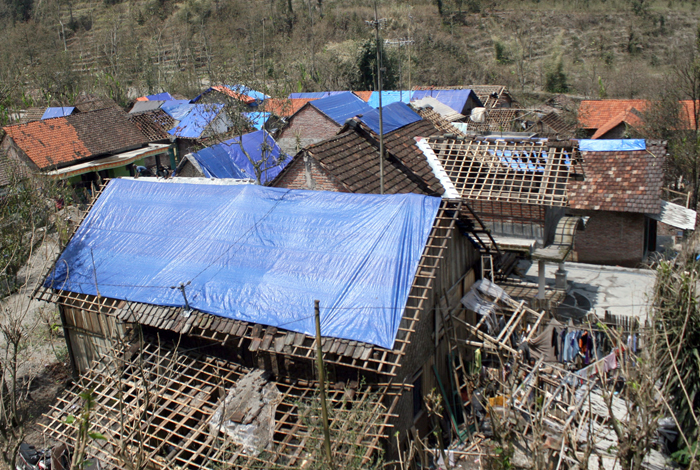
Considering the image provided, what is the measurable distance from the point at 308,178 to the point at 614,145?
39.5 ft

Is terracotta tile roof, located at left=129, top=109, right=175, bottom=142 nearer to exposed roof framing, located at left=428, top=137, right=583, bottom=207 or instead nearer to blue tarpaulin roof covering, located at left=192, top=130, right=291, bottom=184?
blue tarpaulin roof covering, located at left=192, top=130, right=291, bottom=184

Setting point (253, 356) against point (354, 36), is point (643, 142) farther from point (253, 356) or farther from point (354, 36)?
point (354, 36)

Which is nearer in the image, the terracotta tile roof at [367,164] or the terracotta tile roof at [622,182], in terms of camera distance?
the terracotta tile roof at [367,164]

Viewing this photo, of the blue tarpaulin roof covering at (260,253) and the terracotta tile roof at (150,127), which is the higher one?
the blue tarpaulin roof covering at (260,253)

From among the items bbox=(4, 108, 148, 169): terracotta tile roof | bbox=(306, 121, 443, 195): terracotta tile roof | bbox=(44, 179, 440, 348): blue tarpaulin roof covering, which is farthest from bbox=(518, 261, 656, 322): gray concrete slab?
bbox=(4, 108, 148, 169): terracotta tile roof

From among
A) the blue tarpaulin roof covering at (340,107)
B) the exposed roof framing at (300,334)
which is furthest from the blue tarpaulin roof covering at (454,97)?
the exposed roof framing at (300,334)

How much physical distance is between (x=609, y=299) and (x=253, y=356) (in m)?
11.5

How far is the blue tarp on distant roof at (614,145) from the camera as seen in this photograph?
1838cm

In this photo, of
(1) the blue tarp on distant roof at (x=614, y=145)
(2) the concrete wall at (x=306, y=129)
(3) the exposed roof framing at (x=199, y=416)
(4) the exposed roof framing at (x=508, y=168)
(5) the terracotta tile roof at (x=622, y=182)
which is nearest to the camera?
(3) the exposed roof framing at (x=199, y=416)

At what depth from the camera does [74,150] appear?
26203mm

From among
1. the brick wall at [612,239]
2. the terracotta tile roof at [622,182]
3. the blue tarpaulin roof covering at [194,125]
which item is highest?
the blue tarpaulin roof covering at [194,125]

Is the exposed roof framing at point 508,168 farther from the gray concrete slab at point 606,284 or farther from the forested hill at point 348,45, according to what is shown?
the forested hill at point 348,45

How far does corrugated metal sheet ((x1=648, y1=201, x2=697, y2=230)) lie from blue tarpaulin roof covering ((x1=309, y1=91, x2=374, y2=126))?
12.8 meters

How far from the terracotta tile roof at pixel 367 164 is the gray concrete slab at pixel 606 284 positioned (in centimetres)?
501
